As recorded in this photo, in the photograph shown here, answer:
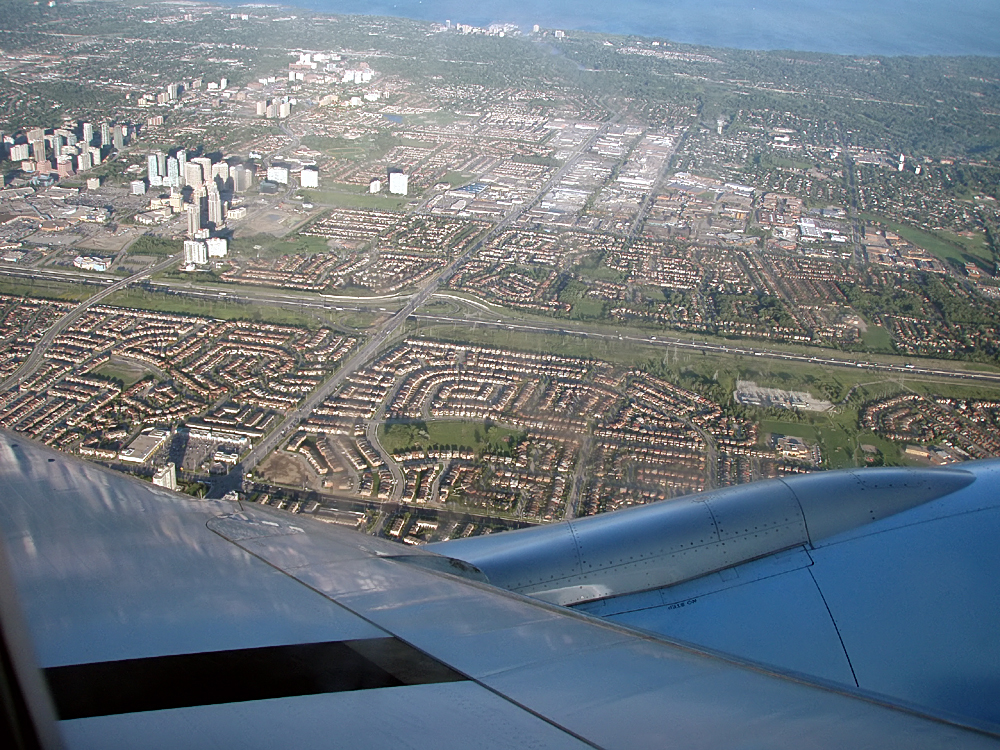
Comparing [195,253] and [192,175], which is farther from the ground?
[192,175]

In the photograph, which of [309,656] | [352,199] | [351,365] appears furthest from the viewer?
[352,199]

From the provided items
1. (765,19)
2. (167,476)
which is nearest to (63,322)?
(167,476)

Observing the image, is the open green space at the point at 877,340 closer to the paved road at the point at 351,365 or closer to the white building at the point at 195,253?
the paved road at the point at 351,365

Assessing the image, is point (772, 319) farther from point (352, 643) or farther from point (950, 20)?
point (950, 20)

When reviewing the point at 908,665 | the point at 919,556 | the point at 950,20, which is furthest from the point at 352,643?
the point at 950,20

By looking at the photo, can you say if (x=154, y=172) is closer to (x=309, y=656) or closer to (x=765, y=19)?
(x=309, y=656)

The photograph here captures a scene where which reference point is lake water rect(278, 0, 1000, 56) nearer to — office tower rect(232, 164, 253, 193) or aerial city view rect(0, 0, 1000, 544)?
aerial city view rect(0, 0, 1000, 544)

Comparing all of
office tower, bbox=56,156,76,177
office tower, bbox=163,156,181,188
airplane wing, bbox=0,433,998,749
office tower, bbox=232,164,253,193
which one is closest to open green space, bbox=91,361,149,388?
office tower, bbox=232,164,253,193
